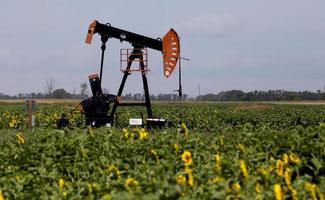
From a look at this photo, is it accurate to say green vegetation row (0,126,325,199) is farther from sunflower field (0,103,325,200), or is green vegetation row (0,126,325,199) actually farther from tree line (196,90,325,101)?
tree line (196,90,325,101)

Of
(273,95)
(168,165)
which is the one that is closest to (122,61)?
(168,165)

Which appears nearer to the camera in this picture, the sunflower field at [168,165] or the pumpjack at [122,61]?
the sunflower field at [168,165]

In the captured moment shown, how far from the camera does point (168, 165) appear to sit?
612 centimetres

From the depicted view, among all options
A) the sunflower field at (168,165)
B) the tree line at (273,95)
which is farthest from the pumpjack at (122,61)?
the tree line at (273,95)

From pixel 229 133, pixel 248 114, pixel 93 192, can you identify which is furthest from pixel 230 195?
pixel 248 114

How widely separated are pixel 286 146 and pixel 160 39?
44.2 feet

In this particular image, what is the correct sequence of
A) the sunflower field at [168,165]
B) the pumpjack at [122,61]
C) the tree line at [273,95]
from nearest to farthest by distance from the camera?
the sunflower field at [168,165] → the pumpjack at [122,61] → the tree line at [273,95]

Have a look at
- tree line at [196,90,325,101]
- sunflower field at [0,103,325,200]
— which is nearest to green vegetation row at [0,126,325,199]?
sunflower field at [0,103,325,200]

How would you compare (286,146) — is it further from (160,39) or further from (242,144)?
(160,39)

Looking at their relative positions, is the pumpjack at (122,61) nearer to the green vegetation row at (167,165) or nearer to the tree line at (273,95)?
the green vegetation row at (167,165)

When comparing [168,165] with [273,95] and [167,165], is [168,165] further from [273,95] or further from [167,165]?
[273,95]

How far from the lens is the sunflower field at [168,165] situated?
5270 mm

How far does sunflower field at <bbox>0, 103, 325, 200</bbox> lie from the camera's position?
207 inches

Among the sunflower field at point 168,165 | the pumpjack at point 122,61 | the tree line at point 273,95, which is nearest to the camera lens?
the sunflower field at point 168,165
